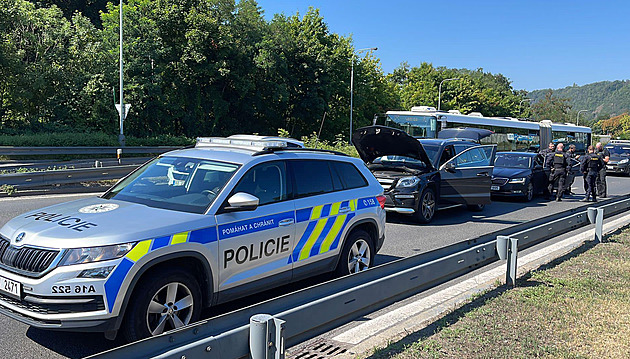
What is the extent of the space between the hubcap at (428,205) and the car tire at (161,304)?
8155mm

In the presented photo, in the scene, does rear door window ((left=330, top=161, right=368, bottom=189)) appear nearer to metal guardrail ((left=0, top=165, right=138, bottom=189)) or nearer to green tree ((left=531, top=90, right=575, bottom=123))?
metal guardrail ((left=0, top=165, right=138, bottom=189))

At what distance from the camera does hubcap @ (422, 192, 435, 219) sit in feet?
39.6

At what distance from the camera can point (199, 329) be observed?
3.38m

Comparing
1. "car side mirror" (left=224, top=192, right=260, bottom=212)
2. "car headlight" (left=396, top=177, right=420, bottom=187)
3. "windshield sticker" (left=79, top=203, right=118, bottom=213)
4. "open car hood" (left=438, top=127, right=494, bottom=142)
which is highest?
"open car hood" (left=438, top=127, right=494, bottom=142)

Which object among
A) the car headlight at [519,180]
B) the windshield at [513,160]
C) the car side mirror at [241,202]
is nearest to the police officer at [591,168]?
the windshield at [513,160]

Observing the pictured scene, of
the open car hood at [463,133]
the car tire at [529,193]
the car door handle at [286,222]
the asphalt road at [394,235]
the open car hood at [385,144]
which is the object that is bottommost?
the asphalt road at [394,235]

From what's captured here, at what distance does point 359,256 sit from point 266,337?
11.3 ft

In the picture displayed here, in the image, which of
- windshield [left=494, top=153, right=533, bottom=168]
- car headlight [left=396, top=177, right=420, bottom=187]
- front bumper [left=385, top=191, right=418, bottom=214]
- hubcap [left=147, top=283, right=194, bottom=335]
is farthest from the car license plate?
windshield [left=494, top=153, right=533, bottom=168]

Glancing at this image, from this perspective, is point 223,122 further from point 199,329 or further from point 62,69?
point 199,329

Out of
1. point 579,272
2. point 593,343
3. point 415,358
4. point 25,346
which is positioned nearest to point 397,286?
point 415,358

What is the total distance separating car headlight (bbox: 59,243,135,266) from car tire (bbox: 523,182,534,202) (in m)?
14.8

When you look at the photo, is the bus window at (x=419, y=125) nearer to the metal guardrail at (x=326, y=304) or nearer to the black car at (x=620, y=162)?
the black car at (x=620, y=162)

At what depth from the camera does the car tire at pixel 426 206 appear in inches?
468

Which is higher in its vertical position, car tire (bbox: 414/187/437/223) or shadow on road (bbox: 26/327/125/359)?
car tire (bbox: 414/187/437/223)
